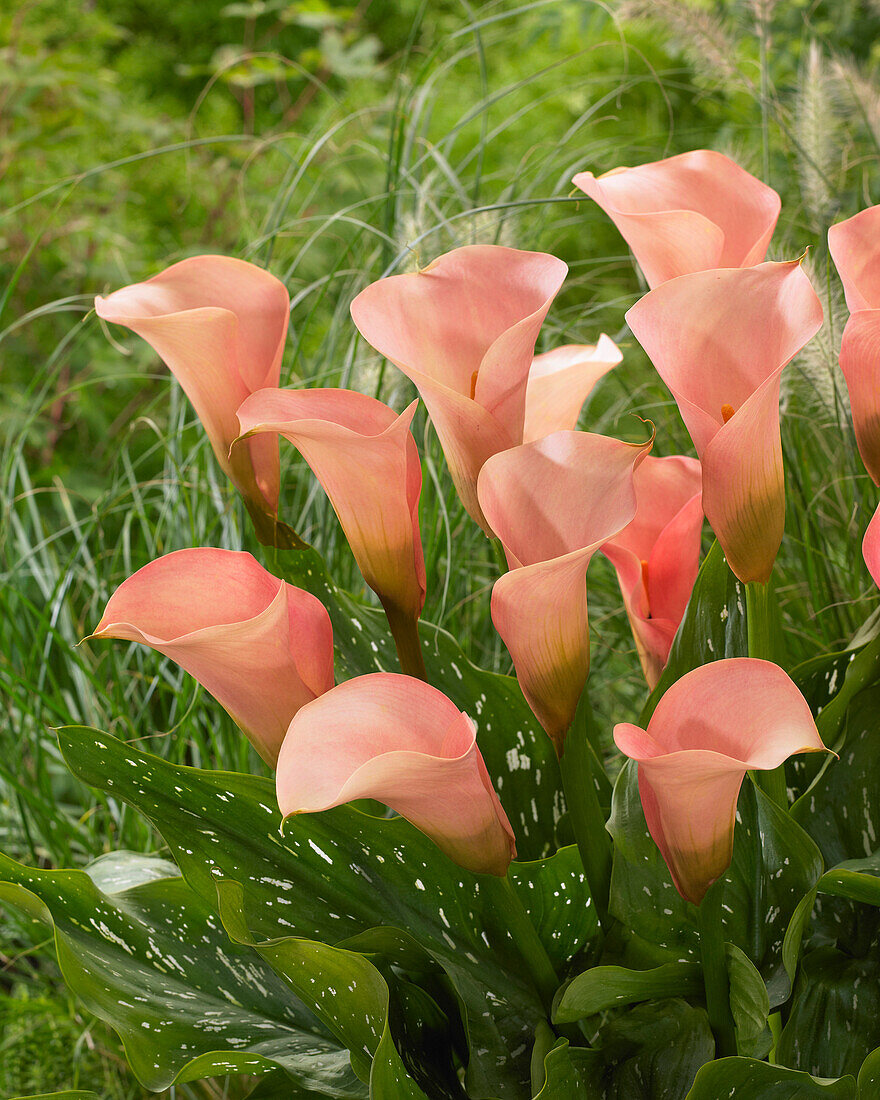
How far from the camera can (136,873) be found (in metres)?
0.42

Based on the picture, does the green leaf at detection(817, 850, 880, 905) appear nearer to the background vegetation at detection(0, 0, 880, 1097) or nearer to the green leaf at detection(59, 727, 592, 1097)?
the green leaf at detection(59, 727, 592, 1097)

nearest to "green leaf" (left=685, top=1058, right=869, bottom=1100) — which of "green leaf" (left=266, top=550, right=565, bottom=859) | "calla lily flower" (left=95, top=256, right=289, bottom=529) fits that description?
"green leaf" (left=266, top=550, right=565, bottom=859)

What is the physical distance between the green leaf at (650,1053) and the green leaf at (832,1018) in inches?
Answer: 1.6

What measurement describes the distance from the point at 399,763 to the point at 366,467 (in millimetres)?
87

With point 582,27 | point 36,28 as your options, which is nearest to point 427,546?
point 582,27

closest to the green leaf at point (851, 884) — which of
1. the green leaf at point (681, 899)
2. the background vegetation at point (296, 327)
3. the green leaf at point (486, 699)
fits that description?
the green leaf at point (681, 899)

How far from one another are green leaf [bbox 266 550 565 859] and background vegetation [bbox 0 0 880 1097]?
15 centimetres

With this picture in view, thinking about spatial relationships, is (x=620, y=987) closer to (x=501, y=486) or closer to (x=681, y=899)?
(x=681, y=899)

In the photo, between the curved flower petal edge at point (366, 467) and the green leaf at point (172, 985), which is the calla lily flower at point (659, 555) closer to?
the curved flower petal edge at point (366, 467)

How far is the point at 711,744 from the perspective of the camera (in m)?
0.23

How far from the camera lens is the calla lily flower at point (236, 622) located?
247 mm

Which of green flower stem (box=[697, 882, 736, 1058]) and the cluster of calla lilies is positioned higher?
the cluster of calla lilies

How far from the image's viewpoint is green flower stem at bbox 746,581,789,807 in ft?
0.93

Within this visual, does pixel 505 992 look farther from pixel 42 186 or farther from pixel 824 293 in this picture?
pixel 42 186
